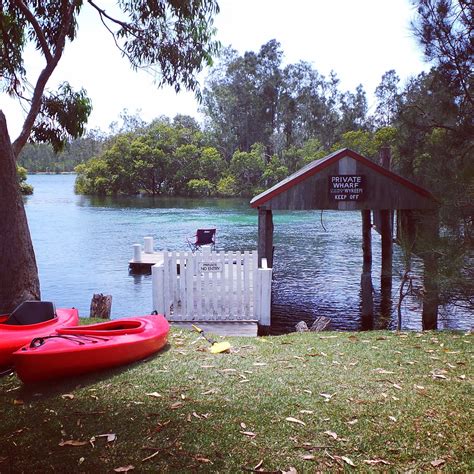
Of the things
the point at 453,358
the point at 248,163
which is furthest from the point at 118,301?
the point at 248,163

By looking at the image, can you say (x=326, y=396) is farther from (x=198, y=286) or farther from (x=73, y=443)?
(x=198, y=286)

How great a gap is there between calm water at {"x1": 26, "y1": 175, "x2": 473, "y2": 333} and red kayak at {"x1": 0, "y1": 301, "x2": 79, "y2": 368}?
6.23 meters

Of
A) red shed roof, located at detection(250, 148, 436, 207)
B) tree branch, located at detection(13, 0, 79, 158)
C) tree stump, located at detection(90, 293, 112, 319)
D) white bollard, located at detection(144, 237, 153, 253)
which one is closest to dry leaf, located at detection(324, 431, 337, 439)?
tree stump, located at detection(90, 293, 112, 319)

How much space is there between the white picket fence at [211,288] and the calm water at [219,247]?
2737 millimetres

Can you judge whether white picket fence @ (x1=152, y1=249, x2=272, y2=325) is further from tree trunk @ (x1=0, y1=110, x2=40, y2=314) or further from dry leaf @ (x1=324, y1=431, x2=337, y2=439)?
dry leaf @ (x1=324, y1=431, x2=337, y2=439)

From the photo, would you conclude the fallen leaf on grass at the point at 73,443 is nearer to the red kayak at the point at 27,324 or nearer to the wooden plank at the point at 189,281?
the red kayak at the point at 27,324

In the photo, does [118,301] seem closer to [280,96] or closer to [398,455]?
[398,455]

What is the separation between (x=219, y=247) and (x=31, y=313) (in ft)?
67.3

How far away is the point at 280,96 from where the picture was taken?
245 ft

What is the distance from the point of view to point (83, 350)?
6.00 meters

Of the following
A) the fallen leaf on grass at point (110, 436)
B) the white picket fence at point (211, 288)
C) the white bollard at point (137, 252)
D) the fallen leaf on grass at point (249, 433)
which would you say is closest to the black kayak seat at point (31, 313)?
the white picket fence at point (211, 288)

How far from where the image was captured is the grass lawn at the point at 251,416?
13.6 feet

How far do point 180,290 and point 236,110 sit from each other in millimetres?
67307

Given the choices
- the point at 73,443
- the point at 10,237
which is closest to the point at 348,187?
the point at 10,237
